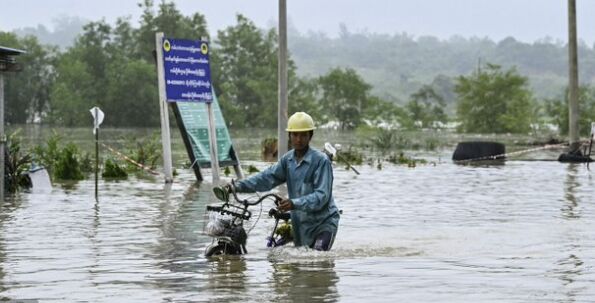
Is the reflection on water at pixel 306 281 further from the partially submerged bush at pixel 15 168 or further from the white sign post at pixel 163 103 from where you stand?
the white sign post at pixel 163 103

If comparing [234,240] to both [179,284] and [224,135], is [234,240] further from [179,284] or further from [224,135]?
[224,135]

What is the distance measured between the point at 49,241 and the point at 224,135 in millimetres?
14433

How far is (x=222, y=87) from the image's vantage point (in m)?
130

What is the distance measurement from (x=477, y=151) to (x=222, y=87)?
3525 inches

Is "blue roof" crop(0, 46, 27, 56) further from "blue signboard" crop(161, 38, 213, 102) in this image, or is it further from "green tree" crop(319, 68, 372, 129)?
"green tree" crop(319, 68, 372, 129)

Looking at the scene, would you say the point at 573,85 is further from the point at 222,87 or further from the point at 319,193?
the point at 222,87

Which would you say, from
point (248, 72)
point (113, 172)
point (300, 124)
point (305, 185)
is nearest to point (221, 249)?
point (305, 185)

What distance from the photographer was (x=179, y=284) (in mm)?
11805

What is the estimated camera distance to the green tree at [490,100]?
104750 millimetres

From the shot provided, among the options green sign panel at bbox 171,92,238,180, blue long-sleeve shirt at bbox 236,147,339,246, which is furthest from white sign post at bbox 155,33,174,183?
blue long-sleeve shirt at bbox 236,147,339,246

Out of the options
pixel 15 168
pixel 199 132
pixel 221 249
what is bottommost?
pixel 221 249

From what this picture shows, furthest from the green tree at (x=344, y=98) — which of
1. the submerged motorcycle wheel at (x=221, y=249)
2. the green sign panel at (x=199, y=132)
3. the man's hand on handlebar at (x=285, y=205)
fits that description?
the man's hand on handlebar at (x=285, y=205)

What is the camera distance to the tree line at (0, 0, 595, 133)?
107125 millimetres

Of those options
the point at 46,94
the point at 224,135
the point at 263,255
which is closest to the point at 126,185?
the point at 224,135
